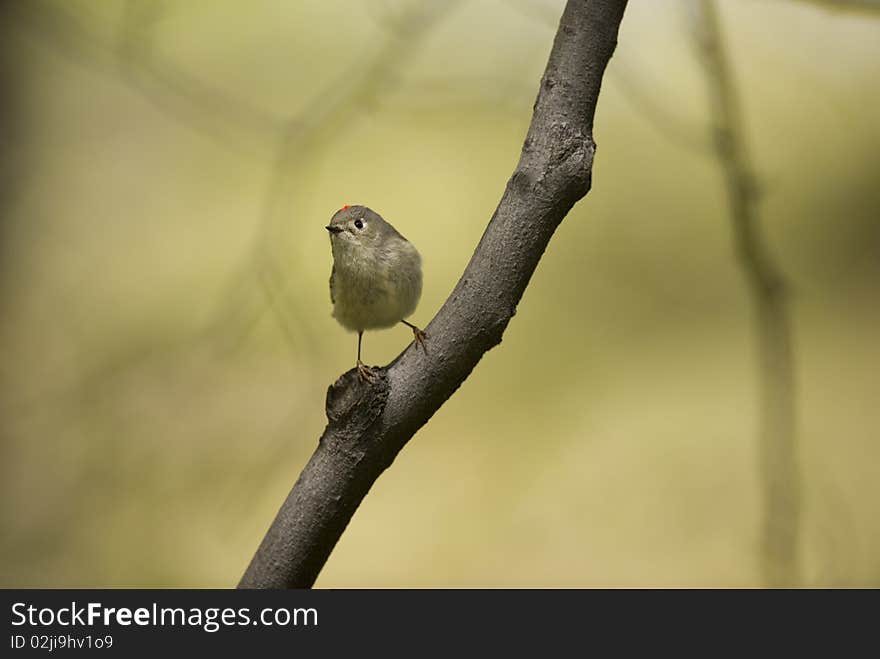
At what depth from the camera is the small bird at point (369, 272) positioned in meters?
1.00

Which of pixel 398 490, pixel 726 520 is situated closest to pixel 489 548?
pixel 398 490

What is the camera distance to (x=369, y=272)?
1.00 meters

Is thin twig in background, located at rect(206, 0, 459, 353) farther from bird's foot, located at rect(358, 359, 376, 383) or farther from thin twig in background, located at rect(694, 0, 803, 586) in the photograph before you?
bird's foot, located at rect(358, 359, 376, 383)

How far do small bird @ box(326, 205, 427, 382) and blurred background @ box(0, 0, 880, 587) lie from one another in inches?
21.6

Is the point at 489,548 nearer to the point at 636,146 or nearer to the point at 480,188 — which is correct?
the point at 480,188

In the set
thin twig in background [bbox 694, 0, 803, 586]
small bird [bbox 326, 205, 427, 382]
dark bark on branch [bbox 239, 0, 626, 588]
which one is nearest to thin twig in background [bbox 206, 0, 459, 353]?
thin twig in background [bbox 694, 0, 803, 586]

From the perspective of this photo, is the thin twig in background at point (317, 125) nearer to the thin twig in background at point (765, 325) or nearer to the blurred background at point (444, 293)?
the blurred background at point (444, 293)

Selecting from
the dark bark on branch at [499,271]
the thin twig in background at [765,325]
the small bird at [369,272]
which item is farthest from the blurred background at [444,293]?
the dark bark on branch at [499,271]

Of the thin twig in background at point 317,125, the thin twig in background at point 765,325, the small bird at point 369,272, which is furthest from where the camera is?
the thin twig in background at point 317,125

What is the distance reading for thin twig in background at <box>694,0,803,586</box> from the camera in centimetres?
154

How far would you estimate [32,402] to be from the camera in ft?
5.67

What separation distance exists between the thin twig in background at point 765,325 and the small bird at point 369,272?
83 centimetres

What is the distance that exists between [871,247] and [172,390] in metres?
1.29

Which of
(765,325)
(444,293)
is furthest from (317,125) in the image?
(765,325)
